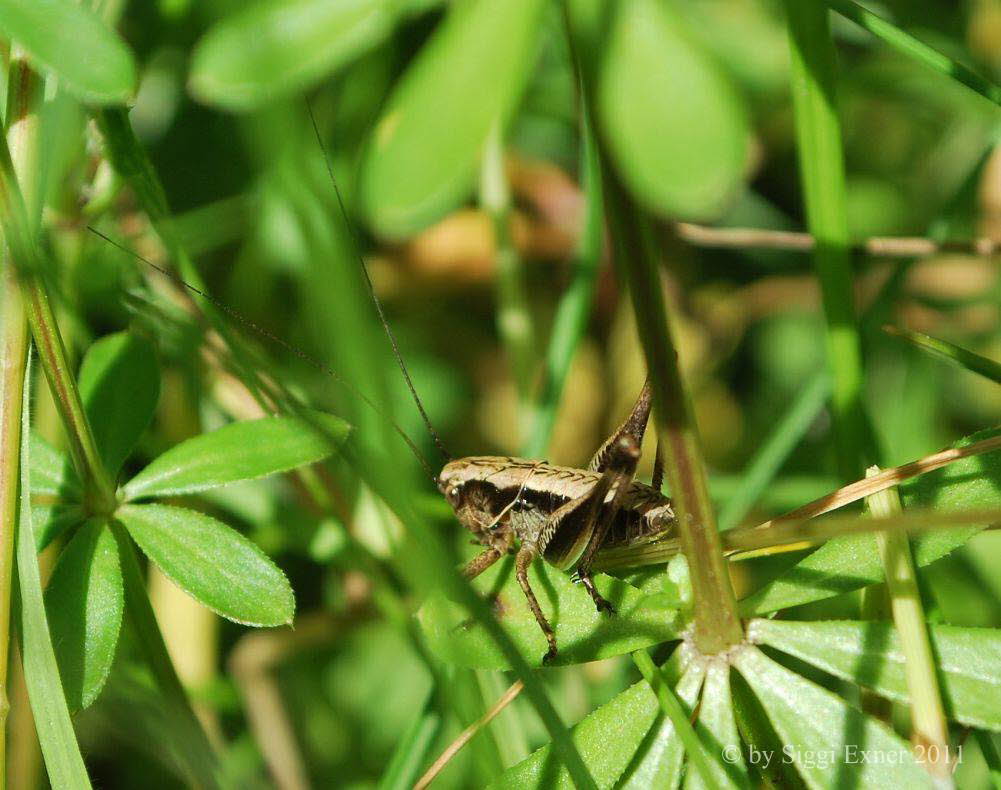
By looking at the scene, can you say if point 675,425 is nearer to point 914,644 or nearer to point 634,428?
point 914,644

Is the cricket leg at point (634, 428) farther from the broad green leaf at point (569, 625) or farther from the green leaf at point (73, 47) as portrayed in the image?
the green leaf at point (73, 47)

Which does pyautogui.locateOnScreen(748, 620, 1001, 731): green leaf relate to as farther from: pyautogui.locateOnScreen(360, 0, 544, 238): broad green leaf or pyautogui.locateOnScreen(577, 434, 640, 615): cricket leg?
pyautogui.locateOnScreen(360, 0, 544, 238): broad green leaf

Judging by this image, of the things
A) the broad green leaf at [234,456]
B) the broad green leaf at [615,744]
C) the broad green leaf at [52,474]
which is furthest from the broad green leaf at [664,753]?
the broad green leaf at [52,474]

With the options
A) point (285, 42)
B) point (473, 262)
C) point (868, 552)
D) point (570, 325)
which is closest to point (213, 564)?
point (285, 42)

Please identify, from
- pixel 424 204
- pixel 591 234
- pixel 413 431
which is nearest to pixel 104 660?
pixel 424 204

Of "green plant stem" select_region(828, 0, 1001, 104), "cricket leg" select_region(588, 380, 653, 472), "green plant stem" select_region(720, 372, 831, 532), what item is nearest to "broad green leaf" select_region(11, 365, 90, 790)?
"cricket leg" select_region(588, 380, 653, 472)

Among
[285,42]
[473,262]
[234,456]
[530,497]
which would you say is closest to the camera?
[285,42]
